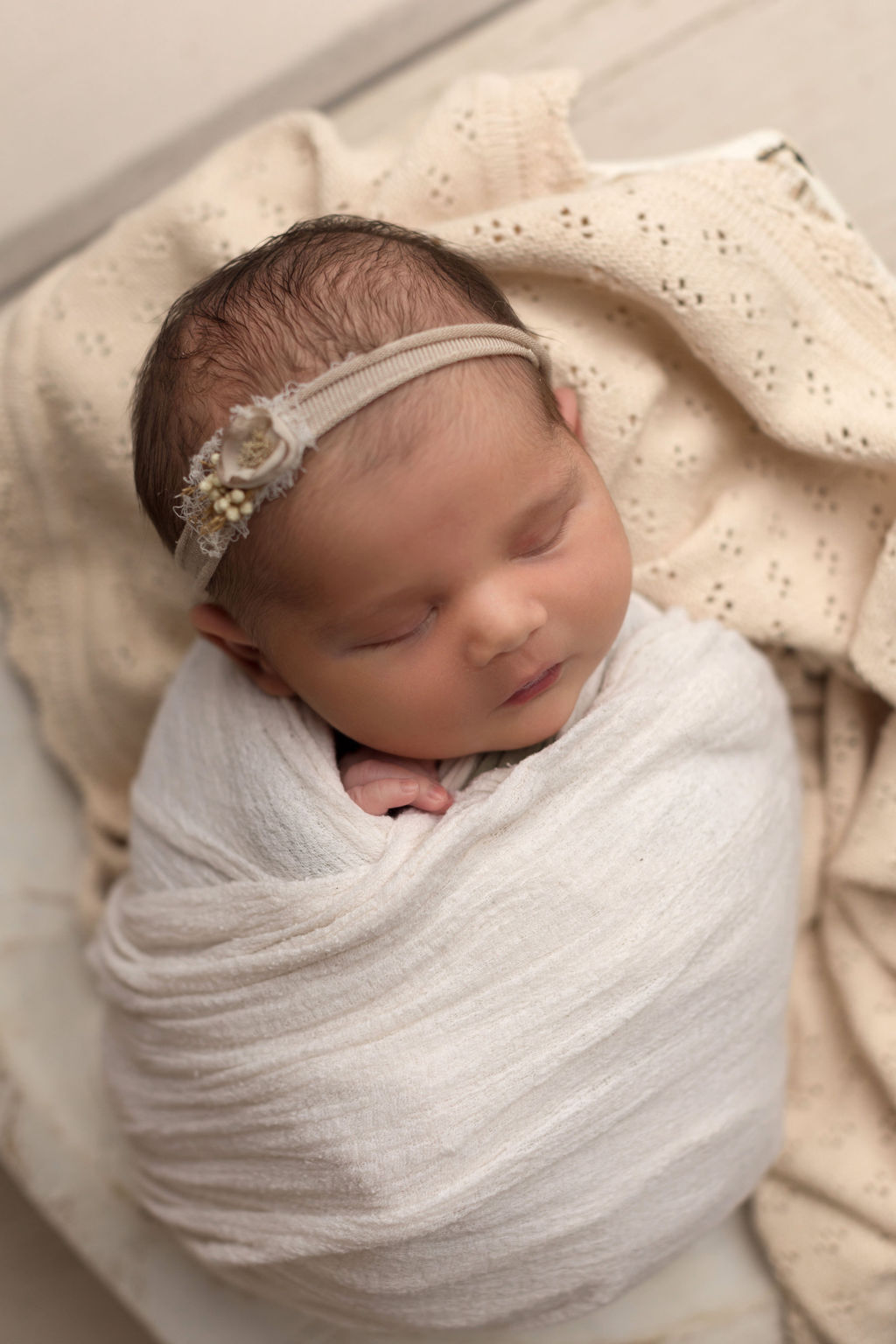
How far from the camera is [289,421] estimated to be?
29.2 inches

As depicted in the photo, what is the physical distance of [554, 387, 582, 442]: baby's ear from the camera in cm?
96

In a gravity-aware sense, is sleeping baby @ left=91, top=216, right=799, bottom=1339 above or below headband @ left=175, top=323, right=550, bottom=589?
below

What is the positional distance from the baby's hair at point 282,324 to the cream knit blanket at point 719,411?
0.72 ft

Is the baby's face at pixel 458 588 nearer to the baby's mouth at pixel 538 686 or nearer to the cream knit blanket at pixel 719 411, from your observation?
the baby's mouth at pixel 538 686

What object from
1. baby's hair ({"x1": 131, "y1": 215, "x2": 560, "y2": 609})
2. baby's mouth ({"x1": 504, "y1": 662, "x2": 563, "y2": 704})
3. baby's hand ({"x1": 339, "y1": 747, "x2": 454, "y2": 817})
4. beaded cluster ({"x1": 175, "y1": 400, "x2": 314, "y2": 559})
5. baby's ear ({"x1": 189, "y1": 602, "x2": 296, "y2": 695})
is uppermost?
baby's hair ({"x1": 131, "y1": 215, "x2": 560, "y2": 609})

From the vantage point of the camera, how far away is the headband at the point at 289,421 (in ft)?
2.45

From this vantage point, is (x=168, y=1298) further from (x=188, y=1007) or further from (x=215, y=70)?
(x=215, y=70)

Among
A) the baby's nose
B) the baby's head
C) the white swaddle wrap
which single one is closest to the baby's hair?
the baby's head

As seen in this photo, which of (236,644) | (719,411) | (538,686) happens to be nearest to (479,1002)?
(538,686)

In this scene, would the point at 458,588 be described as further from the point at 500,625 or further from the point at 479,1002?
the point at 479,1002

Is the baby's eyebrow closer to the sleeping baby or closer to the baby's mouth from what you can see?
the sleeping baby

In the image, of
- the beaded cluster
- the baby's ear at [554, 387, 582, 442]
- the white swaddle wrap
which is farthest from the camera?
the baby's ear at [554, 387, 582, 442]

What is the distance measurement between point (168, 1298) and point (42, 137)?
4.92 ft

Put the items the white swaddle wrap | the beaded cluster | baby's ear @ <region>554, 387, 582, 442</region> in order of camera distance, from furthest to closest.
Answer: baby's ear @ <region>554, 387, 582, 442</region> → the white swaddle wrap → the beaded cluster
